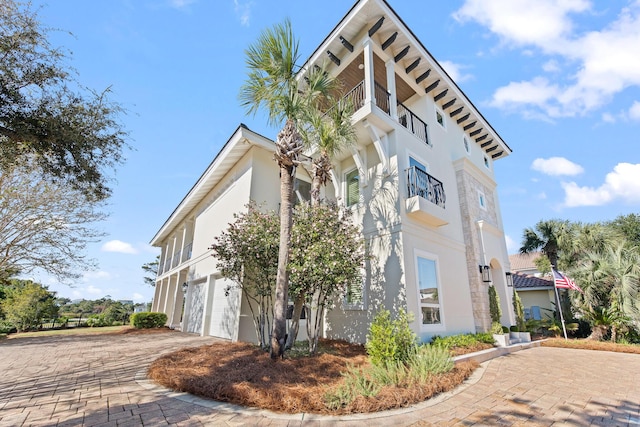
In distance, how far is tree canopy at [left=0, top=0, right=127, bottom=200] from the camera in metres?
5.46

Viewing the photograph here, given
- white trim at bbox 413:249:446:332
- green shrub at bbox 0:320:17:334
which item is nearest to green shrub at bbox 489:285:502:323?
white trim at bbox 413:249:446:332

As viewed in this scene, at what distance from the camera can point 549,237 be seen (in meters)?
17.3

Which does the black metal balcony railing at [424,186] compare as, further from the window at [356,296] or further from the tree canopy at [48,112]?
the tree canopy at [48,112]

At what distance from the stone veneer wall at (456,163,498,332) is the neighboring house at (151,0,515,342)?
0.05 meters

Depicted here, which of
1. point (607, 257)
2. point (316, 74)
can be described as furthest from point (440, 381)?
point (607, 257)

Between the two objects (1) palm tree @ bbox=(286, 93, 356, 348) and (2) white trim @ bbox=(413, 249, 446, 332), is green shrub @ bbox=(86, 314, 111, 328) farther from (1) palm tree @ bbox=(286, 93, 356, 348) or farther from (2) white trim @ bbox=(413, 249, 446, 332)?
(2) white trim @ bbox=(413, 249, 446, 332)

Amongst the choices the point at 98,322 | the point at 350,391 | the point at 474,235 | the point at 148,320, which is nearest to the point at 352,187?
Result: the point at 474,235

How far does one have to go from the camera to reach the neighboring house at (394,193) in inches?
355

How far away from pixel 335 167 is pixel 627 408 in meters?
9.80

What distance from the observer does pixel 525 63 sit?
10.2 m

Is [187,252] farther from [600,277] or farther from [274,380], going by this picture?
[600,277]

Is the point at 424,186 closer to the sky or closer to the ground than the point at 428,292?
closer to the sky

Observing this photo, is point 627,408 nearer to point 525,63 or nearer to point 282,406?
point 282,406

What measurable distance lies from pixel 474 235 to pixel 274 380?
34.0 feet
